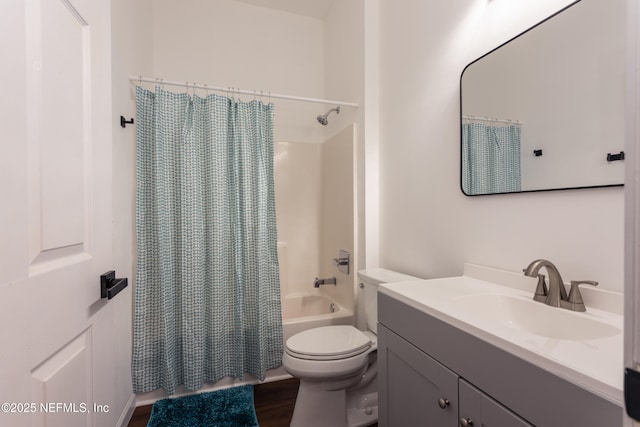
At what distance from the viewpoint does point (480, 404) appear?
0.66 metres

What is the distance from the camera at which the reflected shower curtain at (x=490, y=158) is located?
3.37 ft

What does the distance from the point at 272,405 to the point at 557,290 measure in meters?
1.58

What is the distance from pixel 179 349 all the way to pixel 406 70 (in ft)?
7.01

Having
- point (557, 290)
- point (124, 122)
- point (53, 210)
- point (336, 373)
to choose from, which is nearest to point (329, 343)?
point (336, 373)

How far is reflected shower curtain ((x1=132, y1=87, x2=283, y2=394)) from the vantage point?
5.33ft

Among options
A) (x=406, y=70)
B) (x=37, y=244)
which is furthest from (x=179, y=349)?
(x=406, y=70)

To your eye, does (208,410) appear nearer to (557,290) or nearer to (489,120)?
(557,290)

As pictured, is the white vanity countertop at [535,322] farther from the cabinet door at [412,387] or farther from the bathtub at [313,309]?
the bathtub at [313,309]

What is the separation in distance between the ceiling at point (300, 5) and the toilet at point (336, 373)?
2.33 m

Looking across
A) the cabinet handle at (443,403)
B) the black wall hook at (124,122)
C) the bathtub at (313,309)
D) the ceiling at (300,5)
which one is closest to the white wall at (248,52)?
the ceiling at (300,5)

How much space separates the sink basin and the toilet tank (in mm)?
580

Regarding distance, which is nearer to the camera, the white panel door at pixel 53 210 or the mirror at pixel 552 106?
the white panel door at pixel 53 210

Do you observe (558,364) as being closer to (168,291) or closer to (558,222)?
(558,222)

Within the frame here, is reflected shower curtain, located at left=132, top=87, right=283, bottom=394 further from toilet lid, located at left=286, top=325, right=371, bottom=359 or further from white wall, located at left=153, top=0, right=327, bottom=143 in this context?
white wall, located at left=153, top=0, right=327, bottom=143
